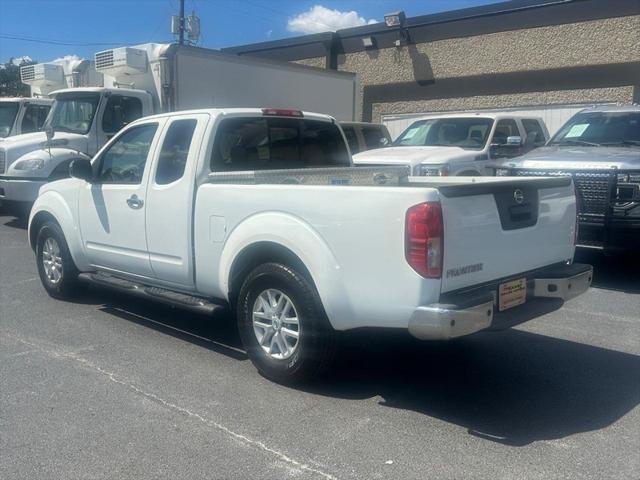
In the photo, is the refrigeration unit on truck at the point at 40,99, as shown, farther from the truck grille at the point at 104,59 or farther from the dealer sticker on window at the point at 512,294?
the dealer sticker on window at the point at 512,294

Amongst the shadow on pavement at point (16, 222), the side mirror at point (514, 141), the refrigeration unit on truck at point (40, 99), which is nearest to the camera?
the side mirror at point (514, 141)

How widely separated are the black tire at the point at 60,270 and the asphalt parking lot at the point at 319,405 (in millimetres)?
526

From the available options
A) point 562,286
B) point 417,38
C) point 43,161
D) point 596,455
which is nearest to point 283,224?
point 562,286

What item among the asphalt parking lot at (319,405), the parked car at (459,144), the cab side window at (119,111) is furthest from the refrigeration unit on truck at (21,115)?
the asphalt parking lot at (319,405)

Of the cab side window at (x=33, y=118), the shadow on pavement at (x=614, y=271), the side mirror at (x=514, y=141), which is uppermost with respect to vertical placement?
the cab side window at (x=33, y=118)

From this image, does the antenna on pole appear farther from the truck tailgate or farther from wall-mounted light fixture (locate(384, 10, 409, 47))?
the truck tailgate

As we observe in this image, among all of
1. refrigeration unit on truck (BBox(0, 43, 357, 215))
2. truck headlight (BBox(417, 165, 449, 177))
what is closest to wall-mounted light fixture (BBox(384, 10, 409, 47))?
refrigeration unit on truck (BBox(0, 43, 357, 215))

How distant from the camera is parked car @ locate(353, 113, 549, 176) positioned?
10016mm

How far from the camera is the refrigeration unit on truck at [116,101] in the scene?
12219mm

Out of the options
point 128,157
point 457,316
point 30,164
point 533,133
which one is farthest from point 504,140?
point 30,164

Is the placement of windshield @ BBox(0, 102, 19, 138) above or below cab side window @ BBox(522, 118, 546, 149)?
above

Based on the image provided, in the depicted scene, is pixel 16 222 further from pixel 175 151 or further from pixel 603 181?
pixel 603 181

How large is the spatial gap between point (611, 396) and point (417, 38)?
16.8 m

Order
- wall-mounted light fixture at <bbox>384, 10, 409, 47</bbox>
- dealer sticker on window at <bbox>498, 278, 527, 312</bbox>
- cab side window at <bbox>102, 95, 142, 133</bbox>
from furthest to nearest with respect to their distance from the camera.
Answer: wall-mounted light fixture at <bbox>384, 10, 409, 47</bbox> → cab side window at <bbox>102, 95, 142, 133</bbox> → dealer sticker on window at <bbox>498, 278, 527, 312</bbox>
